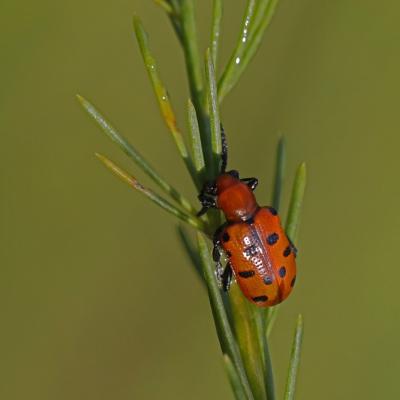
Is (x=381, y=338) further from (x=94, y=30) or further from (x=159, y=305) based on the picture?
(x=94, y=30)

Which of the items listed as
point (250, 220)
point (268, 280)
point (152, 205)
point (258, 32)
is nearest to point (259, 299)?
point (268, 280)

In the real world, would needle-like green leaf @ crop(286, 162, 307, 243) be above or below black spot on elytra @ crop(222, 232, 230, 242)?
below

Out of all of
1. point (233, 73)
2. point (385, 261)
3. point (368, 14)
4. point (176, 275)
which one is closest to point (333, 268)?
point (385, 261)

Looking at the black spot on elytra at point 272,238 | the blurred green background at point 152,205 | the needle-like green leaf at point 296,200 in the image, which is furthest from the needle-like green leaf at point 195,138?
the blurred green background at point 152,205

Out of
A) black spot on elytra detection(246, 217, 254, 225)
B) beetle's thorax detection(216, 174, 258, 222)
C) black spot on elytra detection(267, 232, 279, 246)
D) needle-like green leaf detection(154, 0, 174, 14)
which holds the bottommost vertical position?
black spot on elytra detection(267, 232, 279, 246)

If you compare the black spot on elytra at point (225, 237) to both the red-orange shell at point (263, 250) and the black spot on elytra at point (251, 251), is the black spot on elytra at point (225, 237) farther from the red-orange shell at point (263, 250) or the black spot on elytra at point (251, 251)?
the black spot on elytra at point (251, 251)

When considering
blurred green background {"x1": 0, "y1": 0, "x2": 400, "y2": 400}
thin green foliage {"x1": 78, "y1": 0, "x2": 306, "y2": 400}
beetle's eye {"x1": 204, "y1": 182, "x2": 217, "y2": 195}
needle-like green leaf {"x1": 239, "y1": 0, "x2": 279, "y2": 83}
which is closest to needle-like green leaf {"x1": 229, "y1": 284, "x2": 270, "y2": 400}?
thin green foliage {"x1": 78, "y1": 0, "x2": 306, "y2": 400}

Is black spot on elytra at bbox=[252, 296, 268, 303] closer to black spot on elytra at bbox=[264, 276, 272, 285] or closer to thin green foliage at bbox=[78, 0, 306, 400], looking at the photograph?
thin green foliage at bbox=[78, 0, 306, 400]
